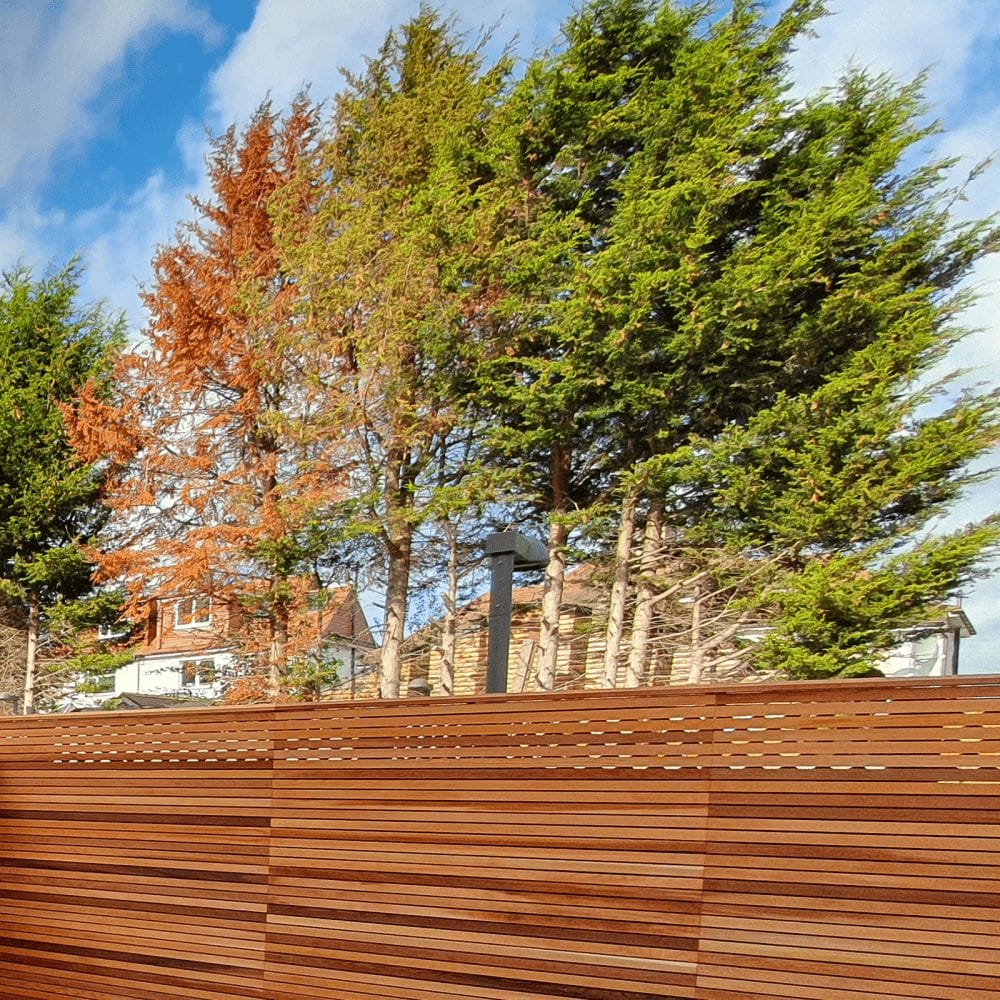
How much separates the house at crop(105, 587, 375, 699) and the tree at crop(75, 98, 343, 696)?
5.3 inches

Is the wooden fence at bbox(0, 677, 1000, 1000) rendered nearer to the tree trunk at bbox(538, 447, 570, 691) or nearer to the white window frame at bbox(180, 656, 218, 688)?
the tree trunk at bbox(538, 447, 570, 691)

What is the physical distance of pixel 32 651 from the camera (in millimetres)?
9695

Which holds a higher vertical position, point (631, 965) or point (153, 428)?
point (153, 428)

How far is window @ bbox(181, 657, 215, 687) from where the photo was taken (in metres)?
8.76

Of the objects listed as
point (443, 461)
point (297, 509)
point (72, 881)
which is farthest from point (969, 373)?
point (72, 881)

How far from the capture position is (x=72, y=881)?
375 centimetres

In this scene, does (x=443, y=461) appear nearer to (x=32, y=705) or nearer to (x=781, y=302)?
(x=781, y=302)

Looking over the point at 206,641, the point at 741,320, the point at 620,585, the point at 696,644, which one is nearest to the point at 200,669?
the point at 206,641

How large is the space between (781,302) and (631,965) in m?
5.23

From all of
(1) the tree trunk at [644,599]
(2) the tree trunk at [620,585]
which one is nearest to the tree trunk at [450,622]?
(2) the tree trunk at [620,585]

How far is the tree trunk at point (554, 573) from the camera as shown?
7.41 meters

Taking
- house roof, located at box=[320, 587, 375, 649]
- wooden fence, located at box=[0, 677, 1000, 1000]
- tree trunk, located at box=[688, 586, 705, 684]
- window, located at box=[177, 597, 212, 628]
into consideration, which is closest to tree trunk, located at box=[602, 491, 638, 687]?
tree trunk, located at box=[688, 586, 705, 684]

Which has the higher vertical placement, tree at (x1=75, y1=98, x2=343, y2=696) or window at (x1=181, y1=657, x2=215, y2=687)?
tree at (x1=75, y1=98, x2=343, y2=696)

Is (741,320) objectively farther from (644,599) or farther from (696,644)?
(696,644)
